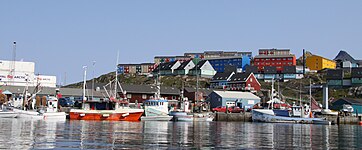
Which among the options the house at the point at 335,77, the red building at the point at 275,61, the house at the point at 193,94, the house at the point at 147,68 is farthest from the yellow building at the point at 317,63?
the house at the point at 193,94

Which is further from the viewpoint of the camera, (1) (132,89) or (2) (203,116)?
(1) (132,89)

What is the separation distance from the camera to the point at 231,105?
349ft

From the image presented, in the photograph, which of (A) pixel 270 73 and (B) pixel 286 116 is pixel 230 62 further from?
(B) pixel 286 116

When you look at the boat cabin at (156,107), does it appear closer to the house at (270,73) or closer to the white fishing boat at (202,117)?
the white fishing boat at (202,117)

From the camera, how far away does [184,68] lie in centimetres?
16875

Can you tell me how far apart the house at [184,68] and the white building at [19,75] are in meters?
49.3

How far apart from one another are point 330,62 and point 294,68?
25720 mm

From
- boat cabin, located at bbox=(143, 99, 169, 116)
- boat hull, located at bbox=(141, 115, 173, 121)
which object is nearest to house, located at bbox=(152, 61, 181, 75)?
boat cabin, located at bbox=(143, 99, 169, 116)

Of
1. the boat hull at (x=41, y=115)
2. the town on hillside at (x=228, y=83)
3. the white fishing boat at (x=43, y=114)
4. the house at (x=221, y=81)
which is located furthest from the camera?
the house at (x=221, y=81)

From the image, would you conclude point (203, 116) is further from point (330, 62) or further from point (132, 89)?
point (330, 62)

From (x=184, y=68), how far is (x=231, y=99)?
6328 centimetres

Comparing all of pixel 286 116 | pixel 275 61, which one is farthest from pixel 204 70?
pixel 286 116

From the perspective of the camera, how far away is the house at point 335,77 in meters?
138

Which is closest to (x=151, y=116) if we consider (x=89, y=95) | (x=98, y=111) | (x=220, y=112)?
(x=98, y=111)
